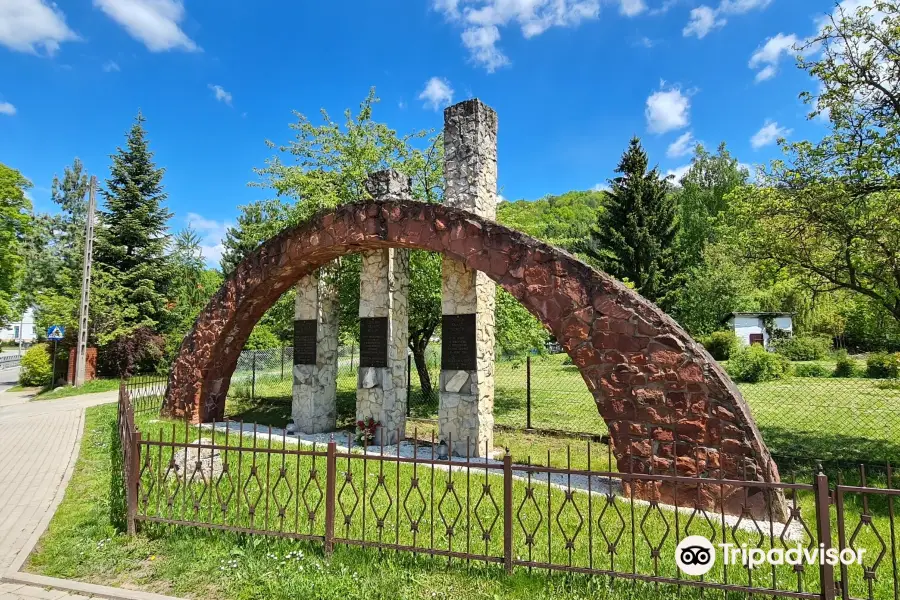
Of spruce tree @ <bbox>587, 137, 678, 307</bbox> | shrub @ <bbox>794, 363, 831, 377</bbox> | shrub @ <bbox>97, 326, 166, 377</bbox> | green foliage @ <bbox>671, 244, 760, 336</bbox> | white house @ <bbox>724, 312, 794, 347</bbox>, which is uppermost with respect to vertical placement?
spruce tree @ <bbox>587, 137, 678, 307</bbox>

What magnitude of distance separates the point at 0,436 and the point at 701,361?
12154mm

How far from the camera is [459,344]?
8586mm

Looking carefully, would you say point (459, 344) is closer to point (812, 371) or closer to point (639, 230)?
point (812, 371)

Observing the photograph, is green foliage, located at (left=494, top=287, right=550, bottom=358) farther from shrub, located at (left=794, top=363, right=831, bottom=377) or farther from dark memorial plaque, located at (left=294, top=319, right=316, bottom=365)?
shrub, located at (left=794, top=363, right=831, bottom=377)

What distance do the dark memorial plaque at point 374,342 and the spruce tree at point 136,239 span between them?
1424 cm

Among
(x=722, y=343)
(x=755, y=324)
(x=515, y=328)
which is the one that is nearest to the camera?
(x=515, y=328)

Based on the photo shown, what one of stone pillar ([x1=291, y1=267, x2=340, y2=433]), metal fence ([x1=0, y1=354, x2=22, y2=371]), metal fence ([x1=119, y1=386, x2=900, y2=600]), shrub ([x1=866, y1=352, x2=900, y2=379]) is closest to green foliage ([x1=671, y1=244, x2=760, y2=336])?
shrub ([x1=866, y1=352, x2=900, y2=379])

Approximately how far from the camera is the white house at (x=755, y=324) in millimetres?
29344

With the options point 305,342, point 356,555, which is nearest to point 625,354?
point 356,555

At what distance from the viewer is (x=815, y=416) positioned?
461 inches

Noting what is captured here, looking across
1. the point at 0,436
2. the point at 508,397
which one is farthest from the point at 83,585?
the point at 508,397

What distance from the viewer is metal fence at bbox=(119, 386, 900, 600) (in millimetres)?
3541

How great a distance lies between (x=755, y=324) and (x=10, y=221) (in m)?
38.8

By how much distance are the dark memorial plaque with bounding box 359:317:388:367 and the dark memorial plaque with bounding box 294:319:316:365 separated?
158 centimetres
